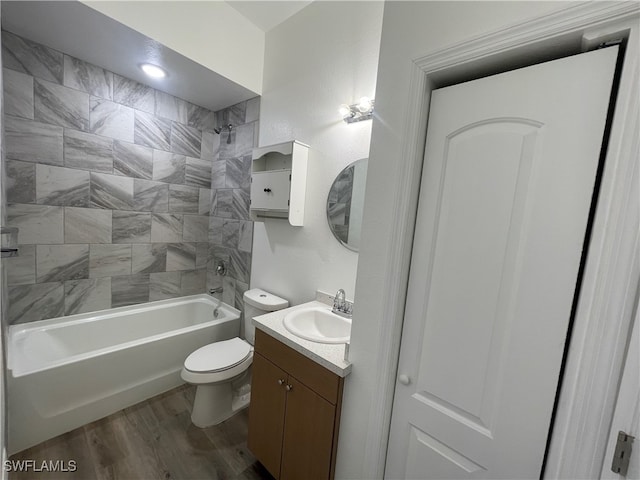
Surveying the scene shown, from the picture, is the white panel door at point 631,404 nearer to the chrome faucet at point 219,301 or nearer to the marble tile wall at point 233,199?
the marble tile wall at point 233,199

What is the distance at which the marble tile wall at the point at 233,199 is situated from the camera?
2.49 meters

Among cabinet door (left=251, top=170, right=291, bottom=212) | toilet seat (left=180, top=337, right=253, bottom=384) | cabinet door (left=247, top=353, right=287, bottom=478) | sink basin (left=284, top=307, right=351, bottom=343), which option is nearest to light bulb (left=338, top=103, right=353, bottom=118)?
cabinet door (left=251, top=170, right=291, bottom=212)

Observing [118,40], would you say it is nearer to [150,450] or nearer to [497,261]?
[497,261]

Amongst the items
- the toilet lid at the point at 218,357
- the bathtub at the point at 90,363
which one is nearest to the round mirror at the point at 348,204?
the toilet lid at the point at 218,357

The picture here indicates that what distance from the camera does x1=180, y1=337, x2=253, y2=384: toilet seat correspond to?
1713 mm

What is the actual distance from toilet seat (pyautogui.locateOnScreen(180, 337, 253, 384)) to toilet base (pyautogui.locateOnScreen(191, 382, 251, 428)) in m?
0.17

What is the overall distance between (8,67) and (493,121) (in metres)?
2.90

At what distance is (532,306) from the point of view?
28.8 inches

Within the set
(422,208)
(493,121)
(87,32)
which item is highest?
(87,32)

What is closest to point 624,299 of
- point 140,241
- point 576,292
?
point 576,292

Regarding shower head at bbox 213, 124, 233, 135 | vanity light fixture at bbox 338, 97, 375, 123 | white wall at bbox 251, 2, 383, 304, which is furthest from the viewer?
shower head at bbox 213, 124, 233, 135

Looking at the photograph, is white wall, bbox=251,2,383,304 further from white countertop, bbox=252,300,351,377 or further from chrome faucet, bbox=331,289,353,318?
white countertop, bbox=252,300,351,377

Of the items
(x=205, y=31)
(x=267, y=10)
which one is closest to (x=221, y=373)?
(x=205, y=31)

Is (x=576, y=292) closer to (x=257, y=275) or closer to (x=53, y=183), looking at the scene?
(x=257, y=275)
